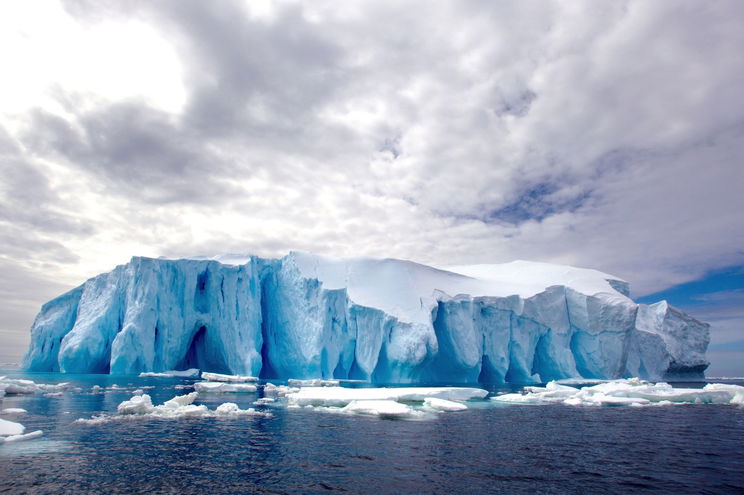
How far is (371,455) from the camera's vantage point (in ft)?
30.4

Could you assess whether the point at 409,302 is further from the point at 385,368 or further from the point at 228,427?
the point at 228,427

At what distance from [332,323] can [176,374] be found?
441 inches

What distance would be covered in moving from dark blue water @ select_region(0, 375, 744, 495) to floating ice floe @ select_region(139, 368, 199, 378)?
16064 millimetres

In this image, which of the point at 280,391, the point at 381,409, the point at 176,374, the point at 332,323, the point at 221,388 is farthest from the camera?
the point at 176,374

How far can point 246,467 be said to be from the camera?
8.36 meters

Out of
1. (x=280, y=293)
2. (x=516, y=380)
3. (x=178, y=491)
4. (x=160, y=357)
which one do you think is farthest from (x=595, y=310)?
(x=178, y=491)

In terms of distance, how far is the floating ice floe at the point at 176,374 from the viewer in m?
29.9

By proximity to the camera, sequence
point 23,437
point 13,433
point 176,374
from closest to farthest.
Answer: point 23,437
point 13,433
point 176,374

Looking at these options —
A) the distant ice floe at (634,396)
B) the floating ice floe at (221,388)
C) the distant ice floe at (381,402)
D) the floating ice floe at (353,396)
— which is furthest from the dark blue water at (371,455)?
the floating ice floe at (221,388)

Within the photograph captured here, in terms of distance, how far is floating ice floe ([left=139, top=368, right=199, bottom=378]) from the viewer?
29.9 metres

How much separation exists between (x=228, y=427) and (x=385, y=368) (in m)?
20.3

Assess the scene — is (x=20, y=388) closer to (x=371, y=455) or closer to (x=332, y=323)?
(x=371, y=455)

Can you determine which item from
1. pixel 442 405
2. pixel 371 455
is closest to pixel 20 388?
pixel 442 405

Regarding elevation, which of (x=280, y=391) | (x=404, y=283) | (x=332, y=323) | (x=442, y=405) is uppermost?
(x=404, y=283)
